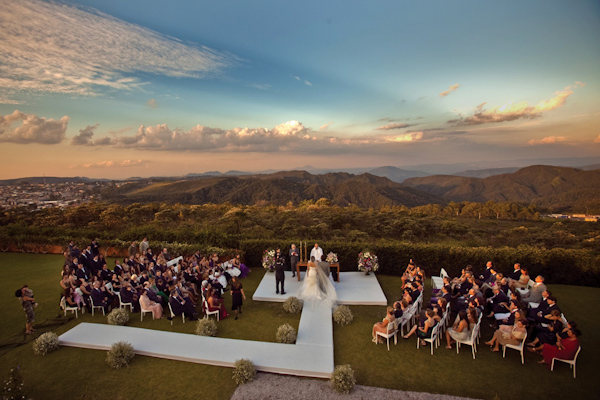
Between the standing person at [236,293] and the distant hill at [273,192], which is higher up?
the standing person at [236,293]

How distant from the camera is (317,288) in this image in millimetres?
9820

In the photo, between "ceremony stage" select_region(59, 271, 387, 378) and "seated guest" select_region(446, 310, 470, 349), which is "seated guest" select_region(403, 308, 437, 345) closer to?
"seated guest" select_region(446, 310, 470, 349)

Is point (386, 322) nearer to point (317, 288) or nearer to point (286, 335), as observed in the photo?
point (286, 335)

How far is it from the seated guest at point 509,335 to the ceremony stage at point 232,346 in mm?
3916

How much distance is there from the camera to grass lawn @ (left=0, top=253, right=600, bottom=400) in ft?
19.2

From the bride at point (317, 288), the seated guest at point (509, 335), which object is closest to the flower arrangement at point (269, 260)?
the bride at point (317, 288)

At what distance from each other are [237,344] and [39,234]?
1746cm

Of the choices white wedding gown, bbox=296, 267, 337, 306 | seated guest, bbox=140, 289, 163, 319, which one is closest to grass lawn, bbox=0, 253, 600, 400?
seated guest, bbox=140, 289, 163, 319

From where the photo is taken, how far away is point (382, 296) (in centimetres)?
995

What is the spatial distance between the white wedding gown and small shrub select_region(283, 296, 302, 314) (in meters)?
0.58

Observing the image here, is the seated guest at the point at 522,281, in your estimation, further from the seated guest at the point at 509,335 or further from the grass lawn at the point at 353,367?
the seated guest at the point at 509,335

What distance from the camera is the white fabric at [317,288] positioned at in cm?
973

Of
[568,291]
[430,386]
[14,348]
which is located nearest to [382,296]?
[430,386]

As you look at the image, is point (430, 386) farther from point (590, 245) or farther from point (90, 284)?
point (590, 245)
